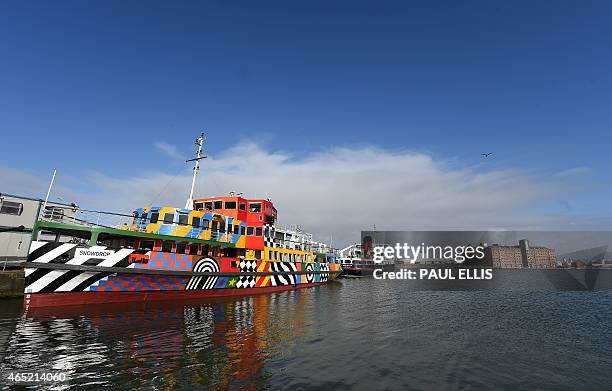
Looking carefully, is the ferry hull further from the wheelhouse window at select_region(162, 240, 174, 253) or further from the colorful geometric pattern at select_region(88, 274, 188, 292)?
the wheelhouse window at select_region(162, 240, 174, 253)

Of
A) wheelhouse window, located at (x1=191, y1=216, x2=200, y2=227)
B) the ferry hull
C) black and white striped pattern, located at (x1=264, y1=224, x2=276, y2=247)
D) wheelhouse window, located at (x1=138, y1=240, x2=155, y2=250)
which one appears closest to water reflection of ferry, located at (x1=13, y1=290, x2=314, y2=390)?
the ferry hull

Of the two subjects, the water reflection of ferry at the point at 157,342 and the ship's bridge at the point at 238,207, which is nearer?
the water reflection of ferry at the point at 157,342

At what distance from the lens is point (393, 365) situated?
1047 cm

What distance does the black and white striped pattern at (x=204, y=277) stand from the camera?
23.2 m

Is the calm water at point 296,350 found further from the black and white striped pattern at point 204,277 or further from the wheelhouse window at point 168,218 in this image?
the wheelhouse window at point 168,218

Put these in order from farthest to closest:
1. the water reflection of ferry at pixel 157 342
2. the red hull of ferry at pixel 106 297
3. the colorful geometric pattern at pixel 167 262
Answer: the colorful geometric pattern at pixel 167 262, the red hull of ferry at pixel 106 297, the water reflection of ferry at pixel 157 342

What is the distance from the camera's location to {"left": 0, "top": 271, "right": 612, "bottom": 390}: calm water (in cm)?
902

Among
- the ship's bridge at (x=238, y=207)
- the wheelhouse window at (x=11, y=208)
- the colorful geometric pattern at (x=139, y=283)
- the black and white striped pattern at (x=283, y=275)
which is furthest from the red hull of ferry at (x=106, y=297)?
the wheelhouse window at (x=11, y=208)

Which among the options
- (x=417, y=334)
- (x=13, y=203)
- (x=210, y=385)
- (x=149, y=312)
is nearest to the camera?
(x=210, y=385)

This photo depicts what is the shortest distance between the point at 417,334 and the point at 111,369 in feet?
42.2

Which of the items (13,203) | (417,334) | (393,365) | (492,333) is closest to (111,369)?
(393,365)

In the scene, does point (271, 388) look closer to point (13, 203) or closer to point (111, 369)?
point (111, 369)

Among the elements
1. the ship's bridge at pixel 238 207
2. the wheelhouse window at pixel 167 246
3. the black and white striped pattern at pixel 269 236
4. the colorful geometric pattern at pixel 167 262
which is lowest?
the colorful geometric pattern at pixel 167 262

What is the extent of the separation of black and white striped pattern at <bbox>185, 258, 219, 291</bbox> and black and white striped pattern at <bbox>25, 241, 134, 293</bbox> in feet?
17.5
